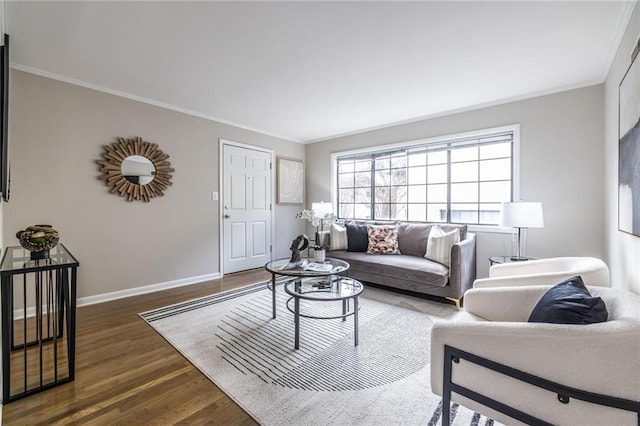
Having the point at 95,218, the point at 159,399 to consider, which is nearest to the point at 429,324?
the point at 159,399

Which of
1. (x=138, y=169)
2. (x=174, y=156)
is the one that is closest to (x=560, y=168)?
(x=174, y=156)

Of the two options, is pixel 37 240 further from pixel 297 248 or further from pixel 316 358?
pixel 316 358

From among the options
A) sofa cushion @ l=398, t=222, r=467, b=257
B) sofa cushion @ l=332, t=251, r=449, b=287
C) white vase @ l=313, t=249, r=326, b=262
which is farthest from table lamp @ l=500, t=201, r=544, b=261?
white vase @ l=313, t=249, r=326, b=262

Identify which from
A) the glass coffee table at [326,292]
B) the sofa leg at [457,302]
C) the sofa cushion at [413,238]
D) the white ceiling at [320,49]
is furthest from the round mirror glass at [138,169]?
the sofa leg at [457,302]

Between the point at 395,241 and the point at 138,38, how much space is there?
11.3ft

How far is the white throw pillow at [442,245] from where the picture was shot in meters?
3.25

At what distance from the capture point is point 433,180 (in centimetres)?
405

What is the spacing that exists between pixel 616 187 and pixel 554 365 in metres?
2.12

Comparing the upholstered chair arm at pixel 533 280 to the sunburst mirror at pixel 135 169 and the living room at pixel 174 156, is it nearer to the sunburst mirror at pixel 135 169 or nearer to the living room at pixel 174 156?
the living room at pixel 174 156

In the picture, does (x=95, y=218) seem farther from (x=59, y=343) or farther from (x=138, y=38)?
(x=138, y=38)

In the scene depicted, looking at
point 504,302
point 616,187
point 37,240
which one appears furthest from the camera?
point 616,187

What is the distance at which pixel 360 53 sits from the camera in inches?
91.5

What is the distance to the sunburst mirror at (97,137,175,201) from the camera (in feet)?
10.2

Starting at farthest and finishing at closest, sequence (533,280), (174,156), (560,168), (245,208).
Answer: (245,208), (174,156), (560,168), (533,280)
